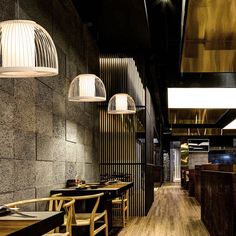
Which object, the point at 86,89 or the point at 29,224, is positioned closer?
the point at 29,224

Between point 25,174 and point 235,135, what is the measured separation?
894 inches

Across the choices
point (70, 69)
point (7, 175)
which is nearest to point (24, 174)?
point (7, 175)

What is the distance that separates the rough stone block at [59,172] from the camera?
5879 mm

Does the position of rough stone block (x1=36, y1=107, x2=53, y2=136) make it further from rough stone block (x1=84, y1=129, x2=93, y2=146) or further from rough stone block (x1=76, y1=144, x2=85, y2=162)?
rough stone block (x1=84, y1=129, x2=93, y2=146)

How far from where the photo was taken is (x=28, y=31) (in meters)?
3.33

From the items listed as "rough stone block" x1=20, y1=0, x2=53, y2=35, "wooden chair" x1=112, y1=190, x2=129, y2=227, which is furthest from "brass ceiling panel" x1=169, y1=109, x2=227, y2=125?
"rough stone block" x1=20, y1=0, x2=53, y2=35

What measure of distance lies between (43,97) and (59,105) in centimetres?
75

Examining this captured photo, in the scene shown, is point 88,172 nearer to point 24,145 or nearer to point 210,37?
point 210,37

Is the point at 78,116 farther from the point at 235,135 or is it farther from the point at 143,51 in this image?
the point at 235,135

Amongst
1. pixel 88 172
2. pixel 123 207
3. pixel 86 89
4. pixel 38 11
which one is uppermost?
pixel 38 11

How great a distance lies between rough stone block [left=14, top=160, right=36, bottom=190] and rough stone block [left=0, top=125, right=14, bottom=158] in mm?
204

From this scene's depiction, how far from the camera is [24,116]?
470 centimetres

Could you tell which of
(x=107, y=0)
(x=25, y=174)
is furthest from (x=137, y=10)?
(x=25, y=174)

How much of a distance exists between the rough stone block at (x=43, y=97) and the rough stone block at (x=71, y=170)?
121cm
